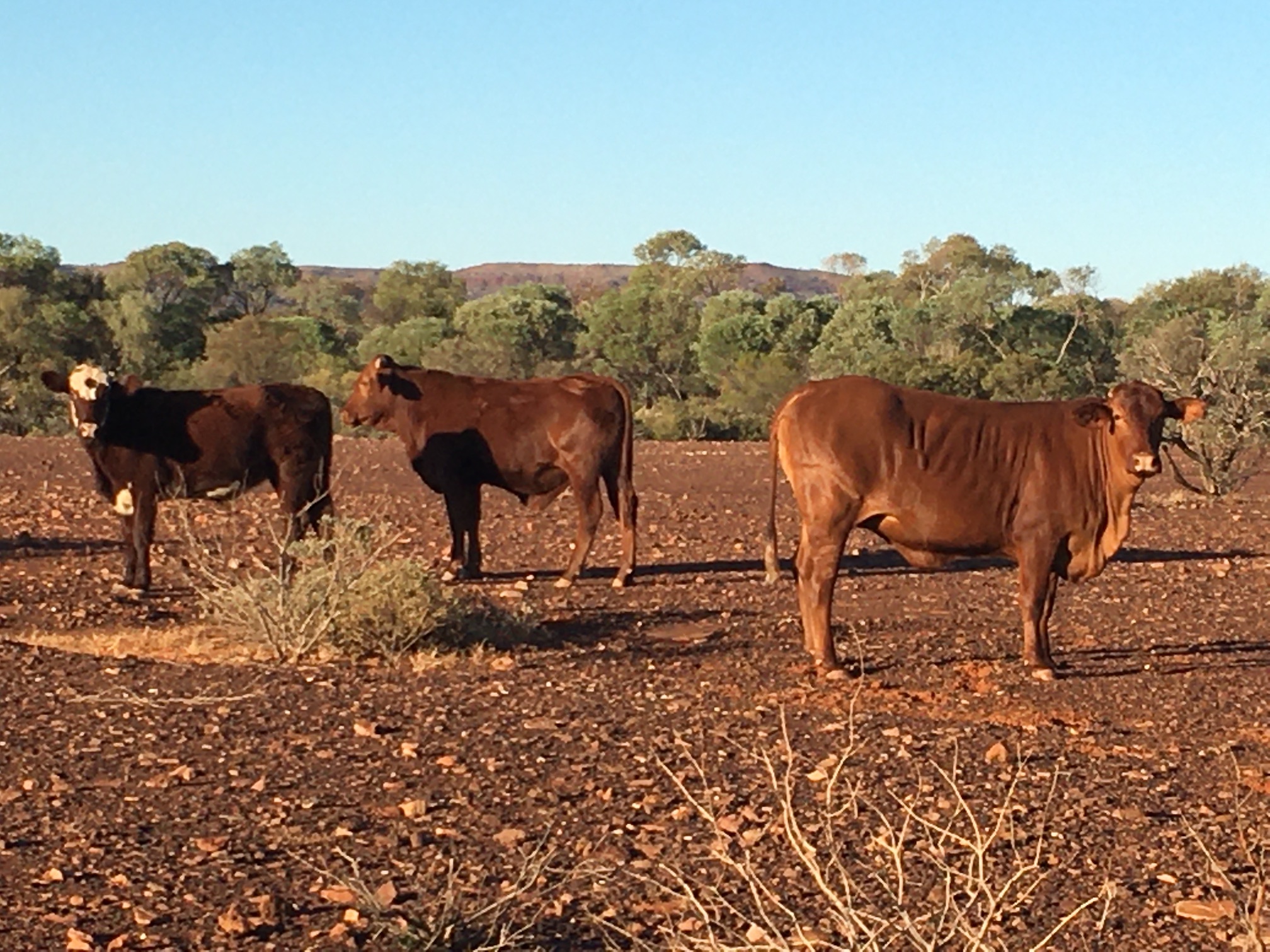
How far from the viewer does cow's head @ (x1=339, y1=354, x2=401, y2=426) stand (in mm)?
15461

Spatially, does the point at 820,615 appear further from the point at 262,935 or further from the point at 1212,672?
the point at 262,935

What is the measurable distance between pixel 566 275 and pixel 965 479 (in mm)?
149968

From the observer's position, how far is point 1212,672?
1095 cm

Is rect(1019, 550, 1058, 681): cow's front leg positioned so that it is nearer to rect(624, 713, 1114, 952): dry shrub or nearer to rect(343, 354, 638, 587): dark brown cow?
rect(624, 713, 1114, 952): dry shrub

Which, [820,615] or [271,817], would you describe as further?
[820,615]

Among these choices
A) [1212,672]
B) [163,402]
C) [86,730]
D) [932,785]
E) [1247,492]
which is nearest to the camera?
[932,785]

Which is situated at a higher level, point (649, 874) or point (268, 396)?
point (268, 396)

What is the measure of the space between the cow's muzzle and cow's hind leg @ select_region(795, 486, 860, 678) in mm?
1516

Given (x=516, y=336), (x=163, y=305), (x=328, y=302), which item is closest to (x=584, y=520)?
(x=516, y=336)

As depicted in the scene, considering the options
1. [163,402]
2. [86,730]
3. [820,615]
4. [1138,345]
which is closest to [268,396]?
[163,402]

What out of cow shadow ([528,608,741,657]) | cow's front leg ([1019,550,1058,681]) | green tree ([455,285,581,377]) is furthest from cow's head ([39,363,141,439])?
green tree ([455,285,581,377])

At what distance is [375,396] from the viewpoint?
1559 cm

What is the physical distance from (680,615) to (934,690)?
2.86m

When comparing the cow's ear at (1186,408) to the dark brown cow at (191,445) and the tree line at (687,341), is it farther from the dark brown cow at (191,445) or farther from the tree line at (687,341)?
the tree line at (687,341)
